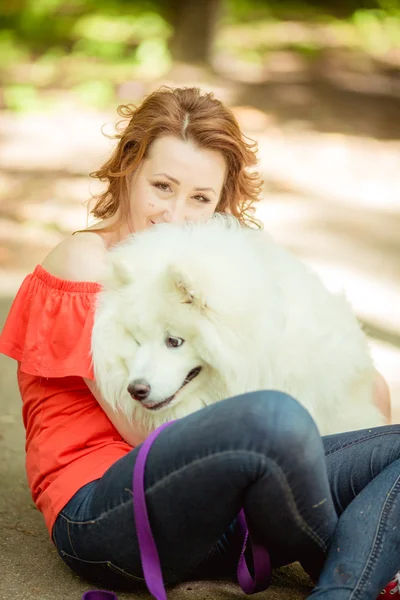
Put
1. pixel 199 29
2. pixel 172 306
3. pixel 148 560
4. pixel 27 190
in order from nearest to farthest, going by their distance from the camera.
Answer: pixel 148 560, pixel 172 306, pixel 27 190, pixel 199 29

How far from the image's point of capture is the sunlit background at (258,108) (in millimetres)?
7707

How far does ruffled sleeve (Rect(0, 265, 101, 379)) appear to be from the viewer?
2.62m

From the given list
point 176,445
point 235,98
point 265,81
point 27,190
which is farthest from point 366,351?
point 265,81

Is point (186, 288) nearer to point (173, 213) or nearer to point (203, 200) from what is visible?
point (173, 213)

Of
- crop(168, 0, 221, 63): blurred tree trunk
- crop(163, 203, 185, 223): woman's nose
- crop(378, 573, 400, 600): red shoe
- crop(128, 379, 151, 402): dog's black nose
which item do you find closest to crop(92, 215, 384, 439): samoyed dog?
crop(128, 379, 151, 402): dog's black nose

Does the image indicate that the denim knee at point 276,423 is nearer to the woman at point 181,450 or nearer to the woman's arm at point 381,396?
the woman at point 181,450

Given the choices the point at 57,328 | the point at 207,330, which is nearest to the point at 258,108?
the point at 57,328

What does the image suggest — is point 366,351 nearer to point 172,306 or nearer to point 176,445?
point 172,306

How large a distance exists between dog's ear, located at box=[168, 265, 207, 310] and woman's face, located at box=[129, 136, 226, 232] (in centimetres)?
52

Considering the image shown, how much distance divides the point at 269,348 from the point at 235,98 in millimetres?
9939

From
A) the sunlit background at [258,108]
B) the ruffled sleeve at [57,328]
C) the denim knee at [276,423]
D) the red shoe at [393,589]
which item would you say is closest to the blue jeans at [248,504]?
the denim knee at [276,423]

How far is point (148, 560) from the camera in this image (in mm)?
2326

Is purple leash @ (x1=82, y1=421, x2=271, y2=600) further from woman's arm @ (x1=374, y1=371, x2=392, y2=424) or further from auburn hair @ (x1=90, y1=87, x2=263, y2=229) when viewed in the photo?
auburn hair @ (x1=90, y1=87, x2=263, y2=229)

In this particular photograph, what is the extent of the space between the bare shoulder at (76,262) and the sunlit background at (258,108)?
2385 millimetres
